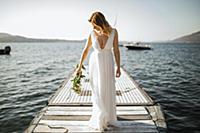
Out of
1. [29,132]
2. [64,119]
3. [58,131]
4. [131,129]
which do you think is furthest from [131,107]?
[29,132]

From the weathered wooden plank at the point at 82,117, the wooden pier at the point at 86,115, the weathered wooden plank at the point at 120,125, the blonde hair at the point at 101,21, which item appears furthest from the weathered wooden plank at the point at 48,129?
the blonde hair at the point at 101,21

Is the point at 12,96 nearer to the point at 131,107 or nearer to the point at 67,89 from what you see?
the point at 67,89

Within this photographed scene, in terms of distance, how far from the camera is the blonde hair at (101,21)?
4195 mm

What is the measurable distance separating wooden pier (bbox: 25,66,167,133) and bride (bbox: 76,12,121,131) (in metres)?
0.34

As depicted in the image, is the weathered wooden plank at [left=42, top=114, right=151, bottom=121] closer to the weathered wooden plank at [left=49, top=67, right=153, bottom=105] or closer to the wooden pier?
the wooden pier

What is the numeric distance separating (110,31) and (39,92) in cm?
958

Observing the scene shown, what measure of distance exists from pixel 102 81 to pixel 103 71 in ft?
0.71

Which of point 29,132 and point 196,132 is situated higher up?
point 29,132

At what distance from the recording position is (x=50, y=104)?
6.63 metres

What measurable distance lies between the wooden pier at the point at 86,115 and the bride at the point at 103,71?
0.34 m

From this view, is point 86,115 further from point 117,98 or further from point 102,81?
point 117,98

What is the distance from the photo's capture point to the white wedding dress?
175 inches

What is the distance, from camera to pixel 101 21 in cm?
421

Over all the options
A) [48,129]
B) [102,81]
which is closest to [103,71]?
[102,81]
